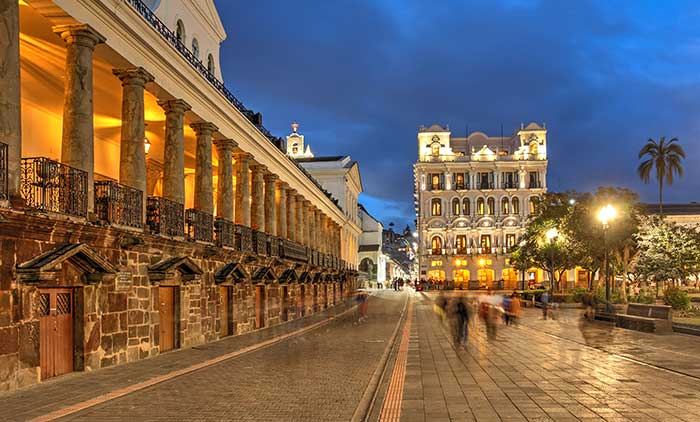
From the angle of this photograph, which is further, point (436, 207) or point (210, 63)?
point (436, 207)

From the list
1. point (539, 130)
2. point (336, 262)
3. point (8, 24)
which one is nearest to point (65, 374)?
point (8, 24)

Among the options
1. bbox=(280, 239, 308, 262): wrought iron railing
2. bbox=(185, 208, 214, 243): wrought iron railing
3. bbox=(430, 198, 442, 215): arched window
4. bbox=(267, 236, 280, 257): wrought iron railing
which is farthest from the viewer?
bbox=(430, 198, 442, 215): arched window

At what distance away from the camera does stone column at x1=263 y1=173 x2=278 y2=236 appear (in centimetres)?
3428

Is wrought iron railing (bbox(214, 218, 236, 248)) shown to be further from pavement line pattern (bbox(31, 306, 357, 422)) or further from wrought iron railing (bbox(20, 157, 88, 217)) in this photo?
wrought iron railing (bbox(20, 157, 88, 217))

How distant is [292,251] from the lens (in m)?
34.7

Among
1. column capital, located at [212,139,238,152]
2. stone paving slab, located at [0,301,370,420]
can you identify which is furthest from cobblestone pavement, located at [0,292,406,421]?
column capital, located at [212,139,238,152]

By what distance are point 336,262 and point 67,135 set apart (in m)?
41.5

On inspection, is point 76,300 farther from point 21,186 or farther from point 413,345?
point 413,345

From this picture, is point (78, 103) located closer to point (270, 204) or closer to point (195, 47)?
point (195, 47)

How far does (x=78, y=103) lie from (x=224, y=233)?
32.1 feet

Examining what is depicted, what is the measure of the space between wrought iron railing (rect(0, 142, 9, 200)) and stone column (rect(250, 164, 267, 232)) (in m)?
20.1

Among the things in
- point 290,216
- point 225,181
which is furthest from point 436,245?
point 225,181

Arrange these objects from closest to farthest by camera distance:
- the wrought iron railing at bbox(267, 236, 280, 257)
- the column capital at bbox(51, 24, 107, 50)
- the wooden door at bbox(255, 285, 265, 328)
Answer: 1. the column capital at bbox(51, 24, 107, 50)
2. the wooden door at bbox(255, 285, 265, 328)
3. the wrought iron railing at bbox(267, 236, 280, 257)

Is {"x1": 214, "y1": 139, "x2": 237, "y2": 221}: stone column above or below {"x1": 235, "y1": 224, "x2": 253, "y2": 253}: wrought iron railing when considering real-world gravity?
above
